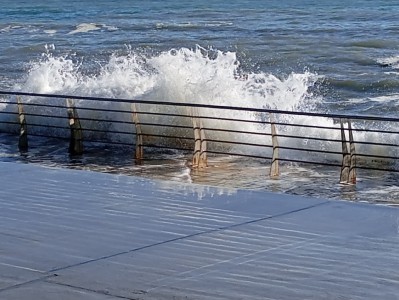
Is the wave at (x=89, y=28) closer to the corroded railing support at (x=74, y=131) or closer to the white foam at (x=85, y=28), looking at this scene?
the white foam at (x=85, y=28)

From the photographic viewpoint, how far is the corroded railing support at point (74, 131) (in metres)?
15.5

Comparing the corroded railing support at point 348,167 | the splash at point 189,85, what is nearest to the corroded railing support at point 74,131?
the splash at point 189,85

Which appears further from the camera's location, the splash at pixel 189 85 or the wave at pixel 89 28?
the wave at pixel 89 28

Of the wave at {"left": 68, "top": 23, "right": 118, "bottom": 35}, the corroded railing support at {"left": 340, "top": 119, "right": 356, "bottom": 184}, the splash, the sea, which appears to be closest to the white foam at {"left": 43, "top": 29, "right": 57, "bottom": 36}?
the sea

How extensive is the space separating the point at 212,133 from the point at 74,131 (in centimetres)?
310

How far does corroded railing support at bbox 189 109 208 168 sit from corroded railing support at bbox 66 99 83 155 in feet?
6.65

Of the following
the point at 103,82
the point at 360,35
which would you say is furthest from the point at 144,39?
the point at 103,82

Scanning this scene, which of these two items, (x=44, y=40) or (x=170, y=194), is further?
(x=44, y=40)

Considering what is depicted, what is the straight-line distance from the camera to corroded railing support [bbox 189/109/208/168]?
1398 cm

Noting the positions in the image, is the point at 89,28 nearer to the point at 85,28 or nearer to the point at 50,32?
the point at 85,28

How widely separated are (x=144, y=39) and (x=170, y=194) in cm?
3743

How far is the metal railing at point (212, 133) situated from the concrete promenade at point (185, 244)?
3.57m

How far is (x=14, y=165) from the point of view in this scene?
1183 centimetres

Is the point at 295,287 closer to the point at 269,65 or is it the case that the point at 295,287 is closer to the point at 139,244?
the point at 139,244
